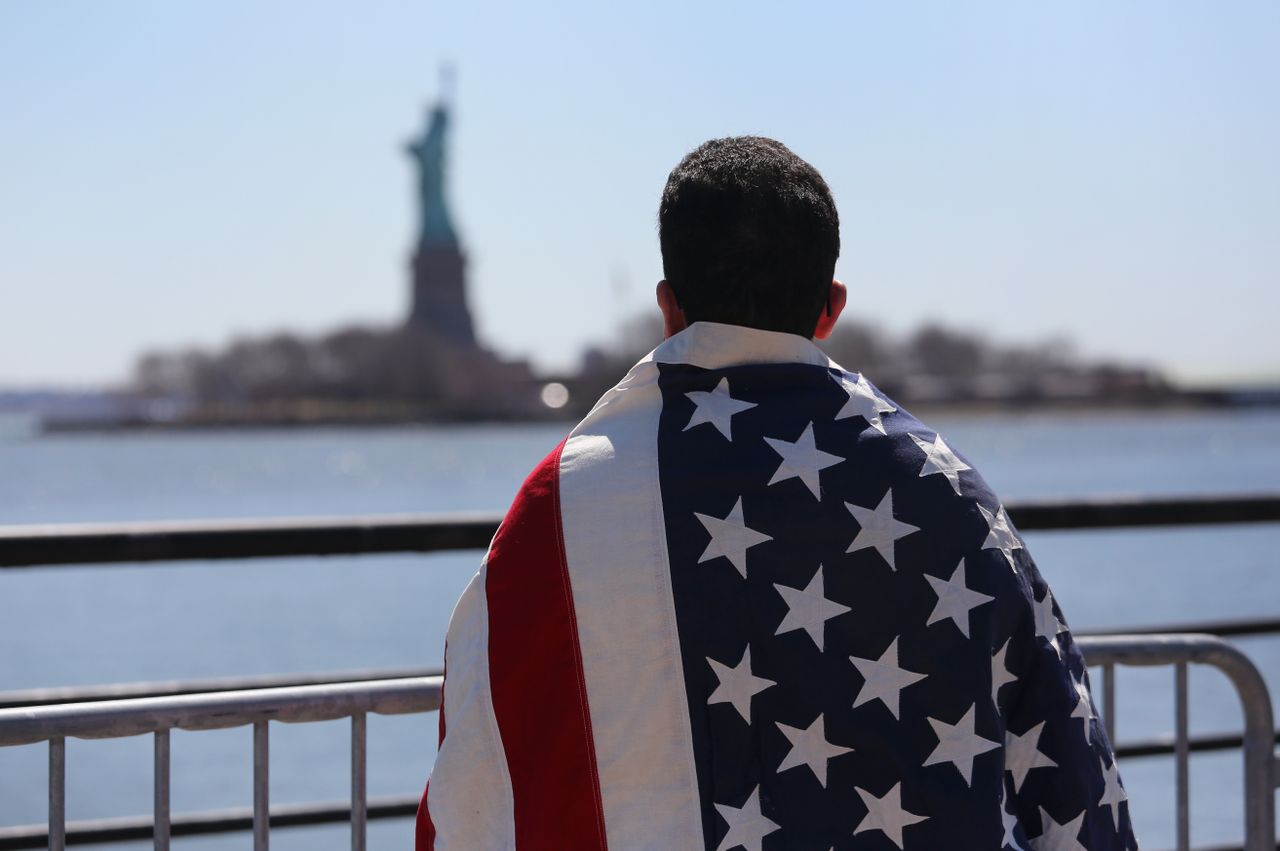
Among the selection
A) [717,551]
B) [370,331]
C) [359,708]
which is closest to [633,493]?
[717,551]

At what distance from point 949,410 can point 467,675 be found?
11390 centimetres

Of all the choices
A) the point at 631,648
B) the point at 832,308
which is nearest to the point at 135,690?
the point at 631,648

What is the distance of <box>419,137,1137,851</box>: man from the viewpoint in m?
1.51

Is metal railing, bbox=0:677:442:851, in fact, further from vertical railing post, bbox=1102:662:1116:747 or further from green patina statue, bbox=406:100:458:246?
green patina statue, bbox=406:100:458:246

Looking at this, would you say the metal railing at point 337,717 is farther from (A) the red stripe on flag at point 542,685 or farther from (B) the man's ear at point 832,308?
(B) the man's ear at point 832,308

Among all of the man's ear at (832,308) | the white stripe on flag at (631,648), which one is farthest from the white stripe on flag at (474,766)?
the man's ear at (832,308)

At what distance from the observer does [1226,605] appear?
21.1 meters

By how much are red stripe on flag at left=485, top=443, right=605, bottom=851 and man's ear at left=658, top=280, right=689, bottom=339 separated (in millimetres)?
210

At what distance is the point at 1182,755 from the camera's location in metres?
2.57

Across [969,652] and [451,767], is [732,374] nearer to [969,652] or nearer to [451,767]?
[969,652]

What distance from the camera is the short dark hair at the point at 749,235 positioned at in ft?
5.08

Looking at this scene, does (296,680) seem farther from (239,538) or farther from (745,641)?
(745,641)

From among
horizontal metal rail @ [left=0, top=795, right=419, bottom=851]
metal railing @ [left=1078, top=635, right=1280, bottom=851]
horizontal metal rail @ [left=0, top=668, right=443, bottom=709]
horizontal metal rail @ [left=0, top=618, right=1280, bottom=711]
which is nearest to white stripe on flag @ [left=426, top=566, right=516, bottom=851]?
horizontal metal rail @ [left=0, top=618, right=1280, bottom=711]

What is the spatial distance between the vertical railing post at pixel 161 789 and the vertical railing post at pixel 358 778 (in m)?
0.26
